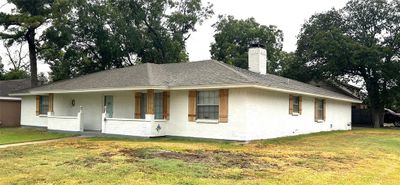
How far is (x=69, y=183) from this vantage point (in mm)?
7348

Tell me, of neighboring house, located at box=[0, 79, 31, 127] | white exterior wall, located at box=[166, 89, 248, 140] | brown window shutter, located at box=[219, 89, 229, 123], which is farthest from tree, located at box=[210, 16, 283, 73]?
brown window shutter, located at box=[219, 89, 229, 123]

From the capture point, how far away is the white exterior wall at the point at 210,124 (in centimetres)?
1561

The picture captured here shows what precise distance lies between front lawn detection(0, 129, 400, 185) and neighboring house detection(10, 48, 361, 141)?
329cm

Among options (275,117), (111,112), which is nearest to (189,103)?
(275,117)

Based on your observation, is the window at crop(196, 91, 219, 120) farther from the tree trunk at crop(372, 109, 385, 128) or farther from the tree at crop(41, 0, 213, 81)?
the tree trunk at crop(372, 109, 385, 128)

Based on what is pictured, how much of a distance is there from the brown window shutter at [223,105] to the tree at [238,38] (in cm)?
2488

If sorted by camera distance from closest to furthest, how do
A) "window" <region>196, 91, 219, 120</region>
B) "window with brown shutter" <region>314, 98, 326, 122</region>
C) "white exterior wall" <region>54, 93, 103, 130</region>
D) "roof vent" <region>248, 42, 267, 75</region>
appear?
1. "window" <region>196, 91, 219, 120</region>
2. "white exterior wall" <region>54, 93, 103, 130</region>
3. "roof vent" <region>248, 42, 267, 75</region>
4. "window with brown shutter" <region>314, 98, 326, 122</region>

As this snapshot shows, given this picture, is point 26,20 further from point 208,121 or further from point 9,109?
point 208,121

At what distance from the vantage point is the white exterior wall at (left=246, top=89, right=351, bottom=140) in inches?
631

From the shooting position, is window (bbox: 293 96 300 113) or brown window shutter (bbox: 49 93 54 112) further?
brown window shutter (bbox: 49 93 54 112)

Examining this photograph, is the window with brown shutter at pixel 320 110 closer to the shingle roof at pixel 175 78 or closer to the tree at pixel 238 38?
the shingle roof at pixel 175 78

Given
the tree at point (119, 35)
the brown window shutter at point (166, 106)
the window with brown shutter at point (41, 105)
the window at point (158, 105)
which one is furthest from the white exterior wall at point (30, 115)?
the brown window shutter at point (166, 106)

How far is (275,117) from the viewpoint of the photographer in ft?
58.5

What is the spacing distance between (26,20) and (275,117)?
1857 centimetres
